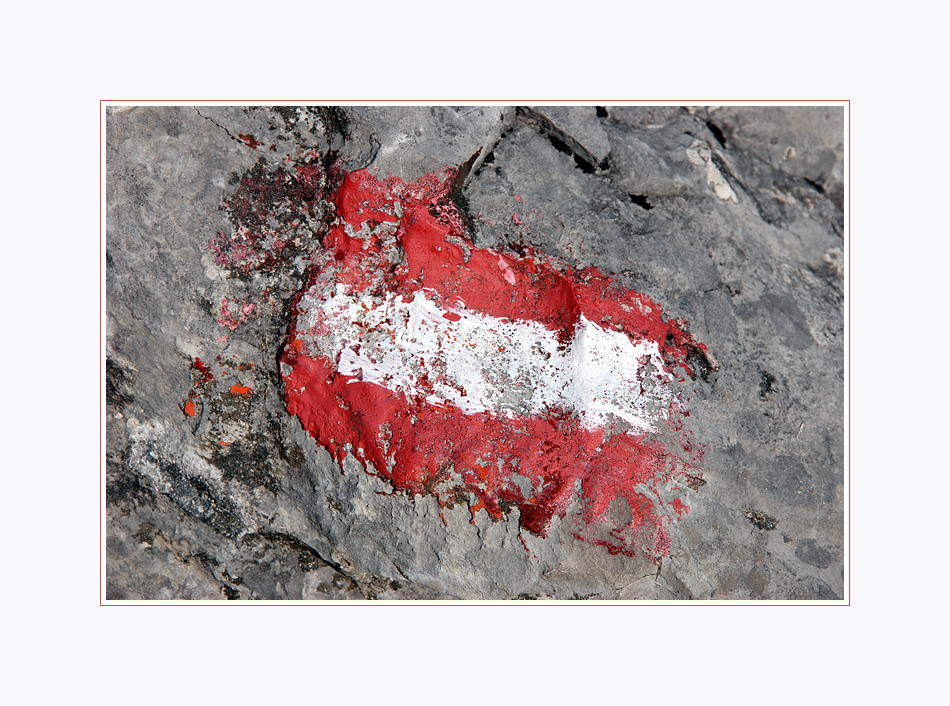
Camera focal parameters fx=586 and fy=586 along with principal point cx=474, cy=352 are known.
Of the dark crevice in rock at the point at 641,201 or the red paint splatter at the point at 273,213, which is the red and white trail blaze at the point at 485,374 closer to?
the red paint splatter at the point at 273,213

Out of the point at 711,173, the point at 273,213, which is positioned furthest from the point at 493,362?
the point at 711,173

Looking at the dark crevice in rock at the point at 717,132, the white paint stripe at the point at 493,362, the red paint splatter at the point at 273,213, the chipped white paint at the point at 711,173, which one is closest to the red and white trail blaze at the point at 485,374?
the white paint stripe at the point at 493,362

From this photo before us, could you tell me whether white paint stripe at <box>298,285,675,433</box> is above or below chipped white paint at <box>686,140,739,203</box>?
below

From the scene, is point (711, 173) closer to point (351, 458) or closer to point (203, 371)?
point (351, 458)

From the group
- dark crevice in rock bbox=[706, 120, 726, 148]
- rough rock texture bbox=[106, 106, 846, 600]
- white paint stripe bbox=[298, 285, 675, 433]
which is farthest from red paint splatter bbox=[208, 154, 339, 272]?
dark crevice in rock bbox=[706, 120, 726, 148]

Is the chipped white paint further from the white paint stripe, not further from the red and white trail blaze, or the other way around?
the white paint stripe

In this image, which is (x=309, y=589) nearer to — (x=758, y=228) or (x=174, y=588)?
(x=174, y=588)

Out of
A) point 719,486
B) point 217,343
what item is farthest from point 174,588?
point 719,486
